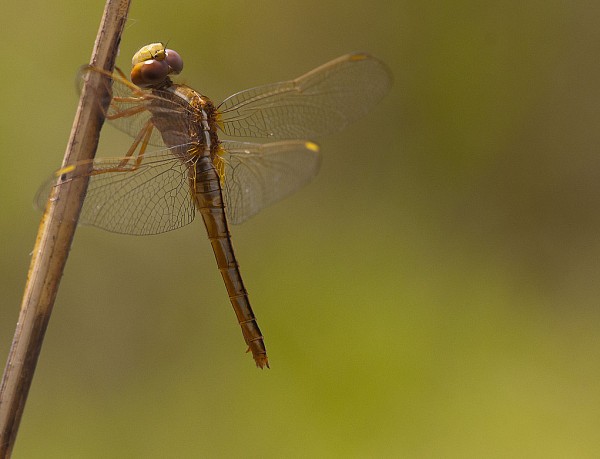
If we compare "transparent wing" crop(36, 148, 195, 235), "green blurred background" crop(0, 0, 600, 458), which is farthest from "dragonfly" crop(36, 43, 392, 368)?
"green blurred background" crop(0, 0, 600, 458)

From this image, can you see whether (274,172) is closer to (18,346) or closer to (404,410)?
(18,346)

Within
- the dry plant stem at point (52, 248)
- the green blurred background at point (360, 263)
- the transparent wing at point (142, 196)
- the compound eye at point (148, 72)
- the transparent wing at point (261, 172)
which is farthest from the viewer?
the green blurred background at point (360, 263)

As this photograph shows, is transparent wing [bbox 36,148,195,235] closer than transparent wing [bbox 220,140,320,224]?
Yes

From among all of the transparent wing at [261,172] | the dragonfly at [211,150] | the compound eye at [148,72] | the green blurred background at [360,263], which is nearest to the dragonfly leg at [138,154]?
the dragonfly at [211,150]

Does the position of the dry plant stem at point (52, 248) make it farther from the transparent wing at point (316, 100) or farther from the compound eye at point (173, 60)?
the transparent wing at point (316, 100)

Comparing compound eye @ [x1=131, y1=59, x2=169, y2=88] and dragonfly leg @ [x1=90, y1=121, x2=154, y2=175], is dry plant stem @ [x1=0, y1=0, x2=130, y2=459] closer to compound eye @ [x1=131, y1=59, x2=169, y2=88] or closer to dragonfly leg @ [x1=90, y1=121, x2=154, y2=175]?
dragonfly leg @ [x1=90, y1=121, x2=154, y2=175]

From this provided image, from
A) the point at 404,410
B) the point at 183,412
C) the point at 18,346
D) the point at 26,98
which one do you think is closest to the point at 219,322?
the point at 183,412
